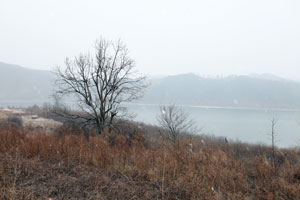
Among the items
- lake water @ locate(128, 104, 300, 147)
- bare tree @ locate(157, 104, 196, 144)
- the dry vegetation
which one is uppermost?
the dry vegetation

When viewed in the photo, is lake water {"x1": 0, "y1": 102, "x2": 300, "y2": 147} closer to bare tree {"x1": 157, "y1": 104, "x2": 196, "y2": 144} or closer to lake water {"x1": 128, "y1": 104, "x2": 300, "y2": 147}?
lake water {"x1": 128, "y1": 104, "x2": 300, "y2": 147}

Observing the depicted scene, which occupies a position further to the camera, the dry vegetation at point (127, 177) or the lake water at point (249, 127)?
the lake water at point (249, 127)

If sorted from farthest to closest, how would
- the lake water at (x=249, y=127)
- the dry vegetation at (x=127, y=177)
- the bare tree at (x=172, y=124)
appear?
1. the lake water at (x=249, y=127)
2. the bare tree at (x=172, y=124)
3. the dry vegetation at (x=127, y=177)

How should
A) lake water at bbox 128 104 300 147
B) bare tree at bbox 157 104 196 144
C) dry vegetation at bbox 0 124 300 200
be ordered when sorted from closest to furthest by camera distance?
dry vegetation at bbox 0 124 300 200
bare tree at bbox 157 104 196 144
lake water at bbox 128 104 300 147

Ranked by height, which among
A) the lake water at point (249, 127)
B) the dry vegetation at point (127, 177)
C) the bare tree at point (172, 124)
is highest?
the dry vegetation at point (127, 177)

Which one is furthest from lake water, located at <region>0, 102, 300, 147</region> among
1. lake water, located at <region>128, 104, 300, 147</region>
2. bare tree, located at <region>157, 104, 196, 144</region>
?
bare tree, located at <region>157, 104, 196, 144</region>

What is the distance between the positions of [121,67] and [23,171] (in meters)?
14.0

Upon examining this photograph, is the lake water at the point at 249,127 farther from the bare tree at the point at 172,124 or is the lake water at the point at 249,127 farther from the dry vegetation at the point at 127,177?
the dry vegetation at the point at 127,177

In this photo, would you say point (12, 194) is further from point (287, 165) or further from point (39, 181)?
point (287, 165)

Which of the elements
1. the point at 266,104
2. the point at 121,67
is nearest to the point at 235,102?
the point at 266,104

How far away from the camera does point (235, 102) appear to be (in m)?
200

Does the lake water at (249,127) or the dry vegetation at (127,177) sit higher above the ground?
the dry vegetation at (127,177)

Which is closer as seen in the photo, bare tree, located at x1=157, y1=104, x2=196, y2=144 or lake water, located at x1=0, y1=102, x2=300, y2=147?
bare tree, located at x1=157, y1=104, x2=196, y2=144

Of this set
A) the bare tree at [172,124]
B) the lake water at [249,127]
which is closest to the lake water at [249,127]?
the lake water at [249,127]
